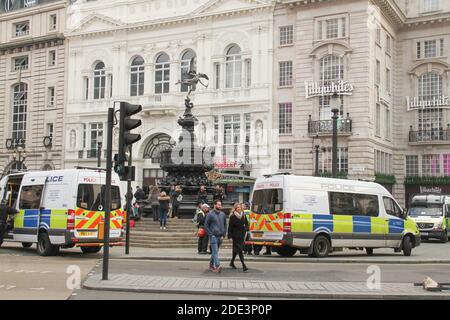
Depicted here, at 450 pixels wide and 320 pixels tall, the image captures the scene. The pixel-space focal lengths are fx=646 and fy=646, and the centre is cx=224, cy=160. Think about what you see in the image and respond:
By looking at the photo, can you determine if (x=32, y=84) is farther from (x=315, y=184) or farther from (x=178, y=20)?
(x=315, y=184)

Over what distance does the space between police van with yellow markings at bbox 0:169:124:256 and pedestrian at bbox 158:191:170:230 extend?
3983 mm

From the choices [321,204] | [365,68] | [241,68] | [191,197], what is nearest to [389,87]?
[365,68]

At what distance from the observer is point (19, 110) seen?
59.2m

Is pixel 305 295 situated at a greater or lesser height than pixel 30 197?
lesser

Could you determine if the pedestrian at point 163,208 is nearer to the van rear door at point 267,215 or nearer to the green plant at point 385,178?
the van rear door at point 267,215

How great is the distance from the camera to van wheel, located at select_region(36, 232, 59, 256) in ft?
65.6

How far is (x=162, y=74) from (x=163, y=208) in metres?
27.3

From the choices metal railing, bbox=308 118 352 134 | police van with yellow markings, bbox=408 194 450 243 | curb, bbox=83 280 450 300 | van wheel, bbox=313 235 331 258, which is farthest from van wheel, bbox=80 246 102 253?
metal railing, bbox=308 118 352 134

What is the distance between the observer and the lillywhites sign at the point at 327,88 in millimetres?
42875

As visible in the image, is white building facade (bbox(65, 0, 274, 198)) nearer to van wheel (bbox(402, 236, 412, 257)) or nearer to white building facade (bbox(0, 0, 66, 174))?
white building facade (bbox(0, 0, 66, 174))

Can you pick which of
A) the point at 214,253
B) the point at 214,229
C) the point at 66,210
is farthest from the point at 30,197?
the point at 214,253

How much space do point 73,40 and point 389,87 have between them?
87.3 feet

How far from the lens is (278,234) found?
19594 millimetres

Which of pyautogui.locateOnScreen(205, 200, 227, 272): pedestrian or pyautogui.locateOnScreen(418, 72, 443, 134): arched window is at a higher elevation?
pyautogui.locateOnScreen(418, 72, 443, 134): arched window
